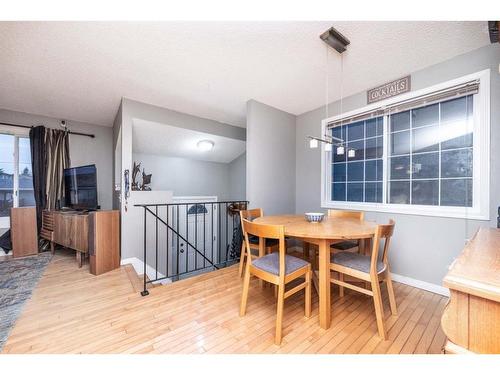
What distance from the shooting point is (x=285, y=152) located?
141 inches

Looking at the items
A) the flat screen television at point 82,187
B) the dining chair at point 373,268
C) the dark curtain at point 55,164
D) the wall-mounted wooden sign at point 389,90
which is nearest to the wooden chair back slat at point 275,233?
the dining chair at point 373,268

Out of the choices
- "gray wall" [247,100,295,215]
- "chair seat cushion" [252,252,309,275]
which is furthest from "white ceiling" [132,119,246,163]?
"chair seat cushion" [252,252,309,275]

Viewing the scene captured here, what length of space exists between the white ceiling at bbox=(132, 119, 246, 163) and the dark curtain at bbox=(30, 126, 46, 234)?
143 centimetres

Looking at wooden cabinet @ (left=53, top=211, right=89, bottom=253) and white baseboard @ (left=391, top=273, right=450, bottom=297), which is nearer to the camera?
white baseboard @ (left=391, top=273, right=450, bottom=297)

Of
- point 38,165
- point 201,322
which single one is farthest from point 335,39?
point 38,165

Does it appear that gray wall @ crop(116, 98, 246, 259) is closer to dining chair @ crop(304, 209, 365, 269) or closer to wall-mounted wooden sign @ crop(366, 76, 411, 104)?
dining chair @ crop(304, 209, 365, 269)

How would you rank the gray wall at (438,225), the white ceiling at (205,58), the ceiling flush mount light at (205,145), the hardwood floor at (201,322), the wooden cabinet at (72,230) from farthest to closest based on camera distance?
the ceiling flush mount light at (205,145) < the wooden cabinet at (72,230) < the gray wall at (438,225) < the white ceiling at (205,58) < the hardwood floor at (201,322)

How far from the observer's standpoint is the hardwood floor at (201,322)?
55.1 inches

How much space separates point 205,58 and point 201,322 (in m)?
2.49

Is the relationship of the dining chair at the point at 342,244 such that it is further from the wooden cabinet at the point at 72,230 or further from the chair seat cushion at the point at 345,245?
the wooden cabinet at the point at 72,230

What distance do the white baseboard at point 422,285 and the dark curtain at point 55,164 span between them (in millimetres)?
5481

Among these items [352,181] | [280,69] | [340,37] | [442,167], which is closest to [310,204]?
[352,181]

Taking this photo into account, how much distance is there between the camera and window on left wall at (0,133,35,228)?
357 cm
